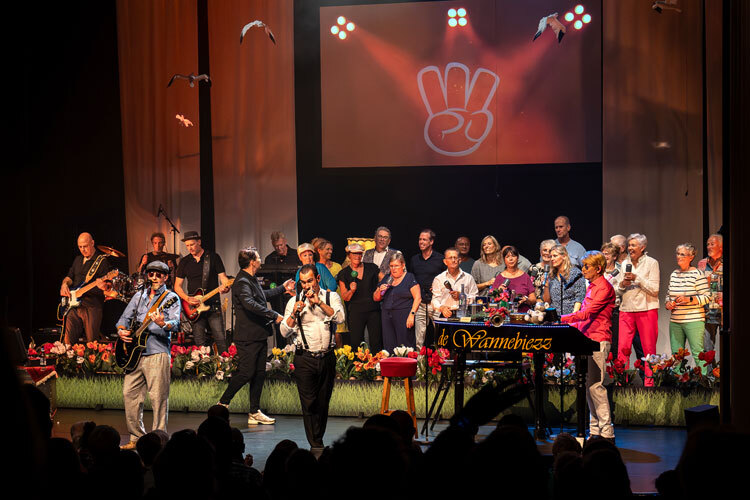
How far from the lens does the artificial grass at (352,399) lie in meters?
8.26

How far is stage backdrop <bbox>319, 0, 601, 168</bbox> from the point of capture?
11.2 metres

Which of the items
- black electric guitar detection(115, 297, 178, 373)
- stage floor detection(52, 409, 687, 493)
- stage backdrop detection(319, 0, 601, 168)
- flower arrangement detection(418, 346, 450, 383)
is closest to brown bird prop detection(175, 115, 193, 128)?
stage backdrop detection(319, 0, 601, 168)

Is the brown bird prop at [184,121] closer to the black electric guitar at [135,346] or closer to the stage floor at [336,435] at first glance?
the stage floor at [336,435]

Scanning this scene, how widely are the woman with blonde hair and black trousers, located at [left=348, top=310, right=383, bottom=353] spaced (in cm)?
231

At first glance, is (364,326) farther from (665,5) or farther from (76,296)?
(665,5)

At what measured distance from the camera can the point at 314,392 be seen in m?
7.39

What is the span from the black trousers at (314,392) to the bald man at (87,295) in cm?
460

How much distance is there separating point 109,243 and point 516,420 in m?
9.47

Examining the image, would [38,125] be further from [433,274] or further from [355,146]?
[433,274]

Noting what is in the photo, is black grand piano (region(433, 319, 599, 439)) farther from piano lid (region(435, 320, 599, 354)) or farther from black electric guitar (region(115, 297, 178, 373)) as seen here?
black electric guitar (region(115, 297, 178, 373))

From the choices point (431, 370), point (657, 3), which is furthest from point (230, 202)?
point (657, 3)

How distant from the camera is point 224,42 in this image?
39.4 feet

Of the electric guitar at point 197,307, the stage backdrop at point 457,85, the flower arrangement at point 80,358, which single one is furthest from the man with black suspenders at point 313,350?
the stage backdrop at point 457,85

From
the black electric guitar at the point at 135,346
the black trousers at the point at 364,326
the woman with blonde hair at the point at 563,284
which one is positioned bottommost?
the black trousers at the point at 364,326
